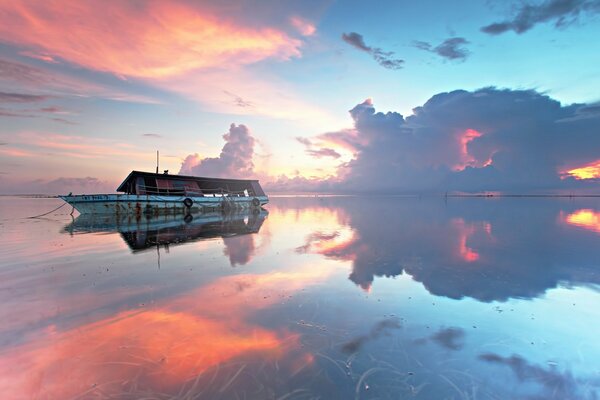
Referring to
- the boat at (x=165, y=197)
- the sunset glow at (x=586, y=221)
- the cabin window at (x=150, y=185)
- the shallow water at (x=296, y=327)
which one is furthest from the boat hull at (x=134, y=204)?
the sunset glow at (x=586, y=221)

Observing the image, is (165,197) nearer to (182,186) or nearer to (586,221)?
(182,186)

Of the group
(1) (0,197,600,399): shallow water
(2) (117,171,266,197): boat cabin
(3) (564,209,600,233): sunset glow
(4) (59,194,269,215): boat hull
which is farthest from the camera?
(2) (117,171,266,197): boat cabin

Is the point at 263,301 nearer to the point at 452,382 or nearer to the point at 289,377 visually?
the point at 289,377

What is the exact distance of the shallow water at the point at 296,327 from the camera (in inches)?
186

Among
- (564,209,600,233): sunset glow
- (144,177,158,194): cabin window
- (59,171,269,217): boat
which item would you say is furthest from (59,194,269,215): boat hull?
(564,209,600,233): sunset glow

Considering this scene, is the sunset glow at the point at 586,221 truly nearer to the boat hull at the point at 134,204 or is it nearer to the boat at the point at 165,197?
the boat at the point at 165,197

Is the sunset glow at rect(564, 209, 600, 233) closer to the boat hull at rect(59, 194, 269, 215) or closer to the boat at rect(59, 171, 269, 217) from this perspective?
the boat at rect(59, 171, 269, 217)

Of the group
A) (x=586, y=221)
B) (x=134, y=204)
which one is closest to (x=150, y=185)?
(x=134, y=204)

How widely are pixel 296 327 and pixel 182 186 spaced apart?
1606 inches

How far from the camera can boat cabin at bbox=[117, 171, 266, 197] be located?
38.6 meters

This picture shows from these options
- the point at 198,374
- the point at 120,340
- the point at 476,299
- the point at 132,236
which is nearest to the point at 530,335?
the point at 476,299

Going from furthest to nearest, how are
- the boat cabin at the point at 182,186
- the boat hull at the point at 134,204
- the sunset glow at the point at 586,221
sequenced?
1. the boat cabin at the point at 182,186
2. the boat hull at the point at 134,204
3. the sunset glow at the point at 586,221

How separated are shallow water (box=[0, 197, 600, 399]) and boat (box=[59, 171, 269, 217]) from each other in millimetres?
23346

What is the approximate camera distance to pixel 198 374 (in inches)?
193
